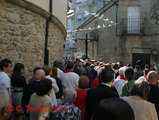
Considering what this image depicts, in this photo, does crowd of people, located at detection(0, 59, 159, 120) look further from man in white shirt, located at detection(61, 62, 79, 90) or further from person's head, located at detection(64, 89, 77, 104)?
man in white shirt, located at detection(61, 62, 79, 90)

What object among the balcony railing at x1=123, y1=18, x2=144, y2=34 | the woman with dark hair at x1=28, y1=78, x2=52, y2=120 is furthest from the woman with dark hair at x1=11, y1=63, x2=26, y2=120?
the balcony railing at x1=123, y1=18, x2=144, y2=34

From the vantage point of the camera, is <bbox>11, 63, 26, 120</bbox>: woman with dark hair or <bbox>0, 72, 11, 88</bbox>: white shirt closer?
<bbox>0, 72, 11, 88</bbox>: white shirt

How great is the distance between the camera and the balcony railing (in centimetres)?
1575

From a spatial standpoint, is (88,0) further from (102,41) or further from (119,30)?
(119,30)

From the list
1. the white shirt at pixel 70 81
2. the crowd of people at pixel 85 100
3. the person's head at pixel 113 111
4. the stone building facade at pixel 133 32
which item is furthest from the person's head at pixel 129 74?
the stone building facade at pixel 133 32

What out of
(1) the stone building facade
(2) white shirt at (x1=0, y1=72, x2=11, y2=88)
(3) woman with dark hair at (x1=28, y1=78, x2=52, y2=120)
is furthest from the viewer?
(1) the stone building facade

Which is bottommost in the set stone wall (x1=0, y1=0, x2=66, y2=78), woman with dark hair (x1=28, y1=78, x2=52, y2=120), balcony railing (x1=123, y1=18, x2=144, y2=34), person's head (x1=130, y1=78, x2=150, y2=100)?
woman with dark hair (x1=28, y1=78, x2=52, y2=120)

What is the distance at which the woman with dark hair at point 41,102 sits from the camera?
9.67 ft

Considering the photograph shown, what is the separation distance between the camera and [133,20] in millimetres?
15750

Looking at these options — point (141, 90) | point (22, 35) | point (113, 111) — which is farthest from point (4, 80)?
point (113, 111)

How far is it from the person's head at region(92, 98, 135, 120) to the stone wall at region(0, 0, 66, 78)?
4.26 metres

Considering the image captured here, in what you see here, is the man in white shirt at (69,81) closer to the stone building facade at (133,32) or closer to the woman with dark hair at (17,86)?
the woman with dark hair at (17,86)

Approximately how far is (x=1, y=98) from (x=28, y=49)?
14.0ft

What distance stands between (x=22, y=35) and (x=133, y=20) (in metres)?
11.9
